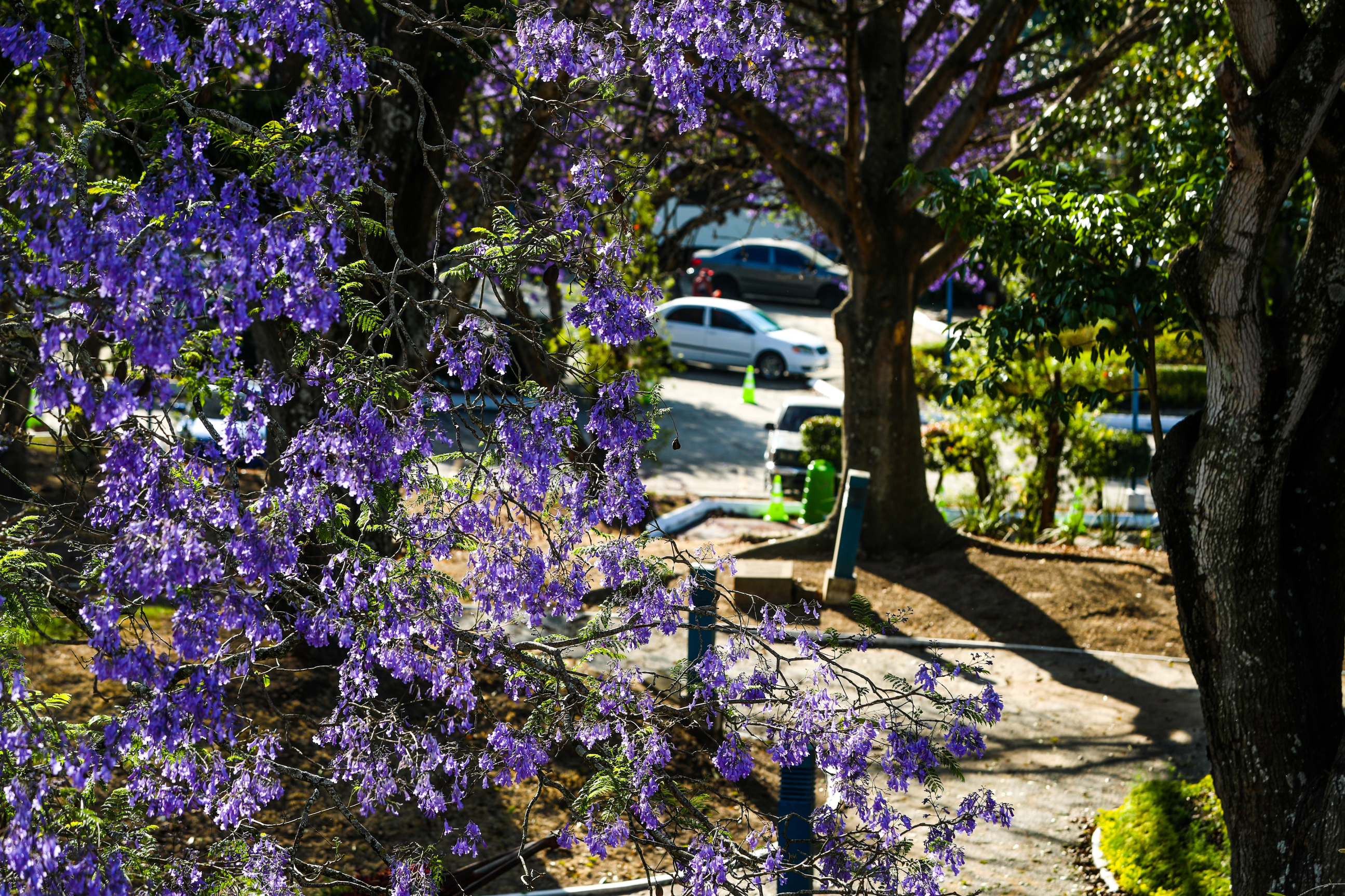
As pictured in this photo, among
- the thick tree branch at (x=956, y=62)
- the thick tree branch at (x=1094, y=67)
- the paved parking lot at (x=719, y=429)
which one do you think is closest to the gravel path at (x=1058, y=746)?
the paved parking lot at (x=719, y=429)

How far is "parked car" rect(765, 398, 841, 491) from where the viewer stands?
15516 millimetres

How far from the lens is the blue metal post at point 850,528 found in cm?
1046

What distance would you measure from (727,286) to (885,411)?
2151 centimetres

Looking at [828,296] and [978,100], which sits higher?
[828,296]

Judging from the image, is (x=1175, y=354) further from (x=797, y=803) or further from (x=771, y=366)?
(x=797, y=803)

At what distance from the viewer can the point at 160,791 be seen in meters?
3.57

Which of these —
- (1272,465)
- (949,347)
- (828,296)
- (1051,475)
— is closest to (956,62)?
(949,347)

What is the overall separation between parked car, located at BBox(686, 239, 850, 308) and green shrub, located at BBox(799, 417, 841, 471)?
58.0 ft

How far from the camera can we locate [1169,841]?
638cm

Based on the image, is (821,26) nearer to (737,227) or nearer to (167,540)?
(167,540)

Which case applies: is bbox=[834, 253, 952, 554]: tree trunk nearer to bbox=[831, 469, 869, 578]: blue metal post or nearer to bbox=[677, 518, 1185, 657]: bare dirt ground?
bbox=[677, 518, 1185, 657]: bare dirt ground

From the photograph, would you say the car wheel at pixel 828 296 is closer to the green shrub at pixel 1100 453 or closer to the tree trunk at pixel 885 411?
the green shrub at pixel 1100 453

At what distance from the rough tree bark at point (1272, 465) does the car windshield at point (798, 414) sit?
1116 centimetres

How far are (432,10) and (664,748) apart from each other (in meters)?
6.75
